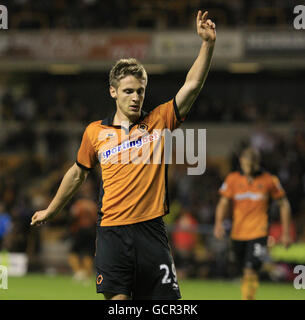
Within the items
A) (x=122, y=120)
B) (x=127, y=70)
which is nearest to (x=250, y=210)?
(x=122, y=120)

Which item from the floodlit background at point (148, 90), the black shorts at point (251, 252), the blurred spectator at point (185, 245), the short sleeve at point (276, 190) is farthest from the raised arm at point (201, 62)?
→ the floodlit background at point (148, 90)

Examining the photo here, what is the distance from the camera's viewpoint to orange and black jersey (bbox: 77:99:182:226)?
518 centimetres

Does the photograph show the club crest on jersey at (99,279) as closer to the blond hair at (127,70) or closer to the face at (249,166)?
the blond hair at (127,70)

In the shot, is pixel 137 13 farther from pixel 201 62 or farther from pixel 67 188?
pixel 201 62

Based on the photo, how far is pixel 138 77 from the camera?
205 inches

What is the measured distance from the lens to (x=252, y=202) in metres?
9.92

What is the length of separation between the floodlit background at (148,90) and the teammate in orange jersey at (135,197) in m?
11.5

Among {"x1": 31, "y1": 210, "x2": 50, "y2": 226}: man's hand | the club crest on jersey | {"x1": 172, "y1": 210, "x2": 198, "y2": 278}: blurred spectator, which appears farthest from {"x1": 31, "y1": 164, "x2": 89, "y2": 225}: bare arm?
{"x1": 172, "y1": 210, "x2": 198, "y2": 278}: blurred spectator


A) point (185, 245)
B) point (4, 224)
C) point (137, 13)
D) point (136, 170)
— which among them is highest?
point (137, 13)

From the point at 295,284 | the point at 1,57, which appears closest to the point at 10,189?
the point at 1,57

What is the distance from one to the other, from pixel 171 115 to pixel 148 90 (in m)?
20.2

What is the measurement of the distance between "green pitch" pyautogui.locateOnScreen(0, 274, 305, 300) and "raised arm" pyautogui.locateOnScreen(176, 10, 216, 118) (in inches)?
249

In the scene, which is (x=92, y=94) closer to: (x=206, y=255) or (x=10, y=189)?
(x=10, y=189)
